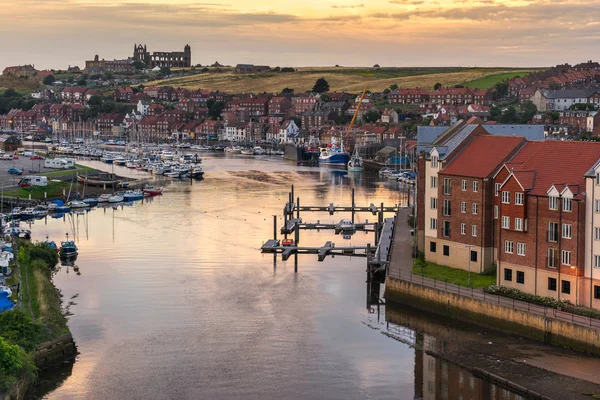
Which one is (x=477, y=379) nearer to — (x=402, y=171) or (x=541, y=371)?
(x=541, y=371)

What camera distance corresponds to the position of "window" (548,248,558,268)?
28.7 metres

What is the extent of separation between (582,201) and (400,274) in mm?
7673

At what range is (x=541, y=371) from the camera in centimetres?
2461

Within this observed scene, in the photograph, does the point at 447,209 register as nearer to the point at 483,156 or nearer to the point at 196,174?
the point at 483,156

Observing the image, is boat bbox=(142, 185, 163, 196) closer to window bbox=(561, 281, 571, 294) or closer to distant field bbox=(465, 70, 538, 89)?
window bbox=(561, 281, 571, 294)

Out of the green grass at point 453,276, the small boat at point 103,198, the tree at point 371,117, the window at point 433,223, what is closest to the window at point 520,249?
the green grass at point 453,276

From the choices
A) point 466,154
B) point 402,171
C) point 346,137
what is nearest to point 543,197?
point 466,154

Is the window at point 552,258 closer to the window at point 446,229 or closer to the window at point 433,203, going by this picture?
the window at point 446,229

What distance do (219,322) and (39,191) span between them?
40.7 m

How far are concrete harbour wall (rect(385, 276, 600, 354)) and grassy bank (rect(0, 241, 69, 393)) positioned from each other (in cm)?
1081

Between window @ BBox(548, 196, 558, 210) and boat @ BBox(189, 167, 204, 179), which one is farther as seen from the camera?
boat @ BBox(189, 167, 204, 179)

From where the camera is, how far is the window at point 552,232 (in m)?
28.8

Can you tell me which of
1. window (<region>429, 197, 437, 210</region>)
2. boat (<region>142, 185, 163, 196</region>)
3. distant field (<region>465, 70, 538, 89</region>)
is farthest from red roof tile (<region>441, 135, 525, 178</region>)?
distant field (<region>465, 70, 538, 89</region>)

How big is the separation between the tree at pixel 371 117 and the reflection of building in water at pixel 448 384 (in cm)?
10789
